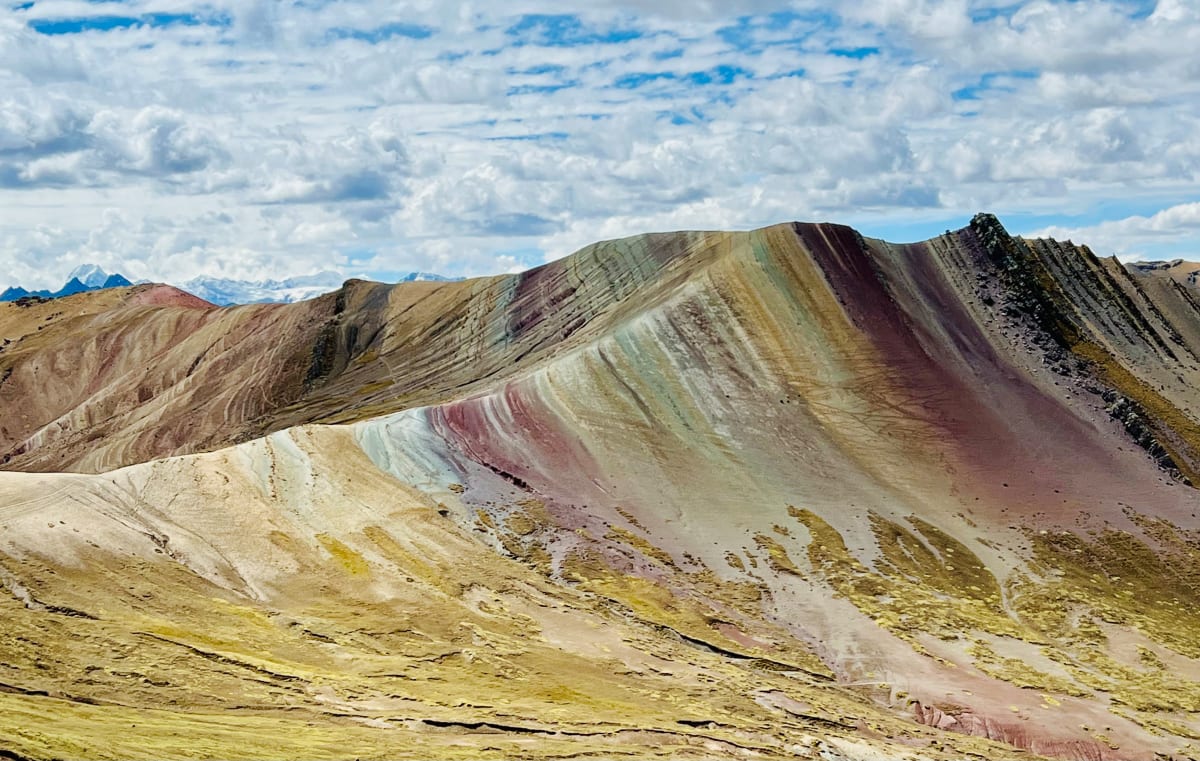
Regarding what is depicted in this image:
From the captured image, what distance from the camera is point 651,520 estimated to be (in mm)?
69375

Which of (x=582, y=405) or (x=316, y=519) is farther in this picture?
(x=582, y=405)

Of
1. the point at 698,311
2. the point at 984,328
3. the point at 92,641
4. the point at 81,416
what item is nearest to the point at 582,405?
the point at 698,311

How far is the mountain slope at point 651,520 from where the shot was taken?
40.5 metres

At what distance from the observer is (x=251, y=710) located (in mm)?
36000

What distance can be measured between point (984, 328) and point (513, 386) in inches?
1720

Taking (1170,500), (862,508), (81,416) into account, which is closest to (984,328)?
(1170,500)

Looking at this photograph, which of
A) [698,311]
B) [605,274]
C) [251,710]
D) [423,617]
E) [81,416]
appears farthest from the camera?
[81,416]

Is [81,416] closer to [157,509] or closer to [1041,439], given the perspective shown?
[157,509]

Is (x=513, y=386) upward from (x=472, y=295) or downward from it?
downward

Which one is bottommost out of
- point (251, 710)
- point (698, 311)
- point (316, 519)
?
point (251, 710)

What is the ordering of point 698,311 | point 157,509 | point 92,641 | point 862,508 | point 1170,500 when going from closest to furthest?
point 92,641 → point 157,509 → point 862,508 → point 1170,500 → point 698,311

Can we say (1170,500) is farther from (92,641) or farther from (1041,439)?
(92,641)

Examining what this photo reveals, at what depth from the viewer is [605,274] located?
363ft

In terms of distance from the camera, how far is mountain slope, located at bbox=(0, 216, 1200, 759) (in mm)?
40500
